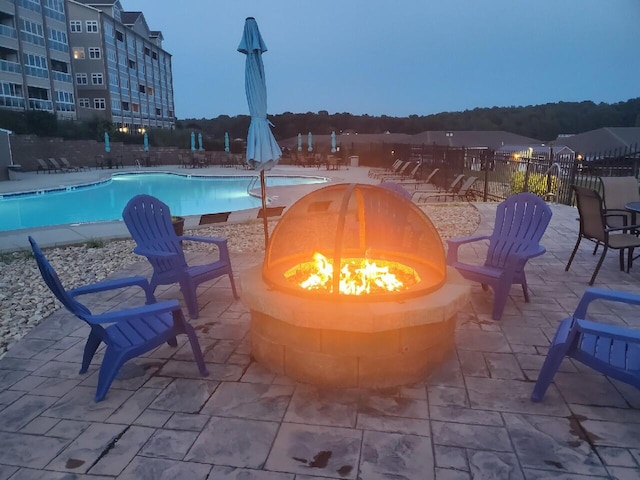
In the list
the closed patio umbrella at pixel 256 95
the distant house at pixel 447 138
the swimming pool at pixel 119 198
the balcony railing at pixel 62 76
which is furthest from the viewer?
the distant house at pixel 447 138

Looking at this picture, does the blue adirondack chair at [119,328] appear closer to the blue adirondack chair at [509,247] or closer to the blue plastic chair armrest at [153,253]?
the blue plastic chair armrest at [153,253]

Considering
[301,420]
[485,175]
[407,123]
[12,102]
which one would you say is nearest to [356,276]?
[301,420]

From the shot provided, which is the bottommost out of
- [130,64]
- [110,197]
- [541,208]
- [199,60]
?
[110,197]

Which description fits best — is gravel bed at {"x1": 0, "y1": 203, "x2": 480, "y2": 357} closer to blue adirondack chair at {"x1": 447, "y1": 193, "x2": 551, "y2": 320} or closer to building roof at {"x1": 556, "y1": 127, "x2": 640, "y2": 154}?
blue adirondack chair at {"x1": 447, "y1": 193, "x2": 551, "y2": 320}

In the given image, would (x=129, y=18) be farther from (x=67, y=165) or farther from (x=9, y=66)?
(x=67, y=165)

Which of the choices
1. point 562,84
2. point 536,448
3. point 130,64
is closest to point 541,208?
point 536,448

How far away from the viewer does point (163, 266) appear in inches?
167

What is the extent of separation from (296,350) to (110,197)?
17862mm

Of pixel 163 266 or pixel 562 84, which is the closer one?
pixel 163 266

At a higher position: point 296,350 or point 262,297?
point 262,297

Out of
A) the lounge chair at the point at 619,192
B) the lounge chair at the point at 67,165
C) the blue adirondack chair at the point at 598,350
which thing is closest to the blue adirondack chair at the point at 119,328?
the blue adirondack chair at the point at 598,350

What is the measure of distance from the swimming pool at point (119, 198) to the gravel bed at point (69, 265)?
592 centimetres

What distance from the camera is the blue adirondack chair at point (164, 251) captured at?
4141 mm

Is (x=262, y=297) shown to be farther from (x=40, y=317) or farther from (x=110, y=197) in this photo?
(x=110, y=197)
